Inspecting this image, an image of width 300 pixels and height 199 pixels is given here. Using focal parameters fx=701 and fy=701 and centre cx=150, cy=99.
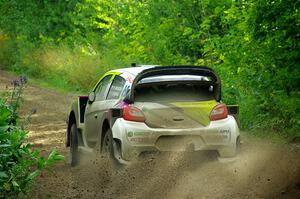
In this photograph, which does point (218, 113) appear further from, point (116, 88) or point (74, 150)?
point (74, 150)

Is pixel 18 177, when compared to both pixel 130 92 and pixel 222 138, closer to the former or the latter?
pixel 130 92

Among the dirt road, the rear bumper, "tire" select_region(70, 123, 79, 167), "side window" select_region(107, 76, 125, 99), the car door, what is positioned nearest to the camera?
the dirt road

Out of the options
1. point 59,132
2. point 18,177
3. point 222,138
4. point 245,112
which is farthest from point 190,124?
point 59,132

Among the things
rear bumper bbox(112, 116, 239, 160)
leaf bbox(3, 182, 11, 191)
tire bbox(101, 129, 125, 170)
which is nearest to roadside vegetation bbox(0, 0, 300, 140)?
rear bumper bbox(112, 116, 239, 160)

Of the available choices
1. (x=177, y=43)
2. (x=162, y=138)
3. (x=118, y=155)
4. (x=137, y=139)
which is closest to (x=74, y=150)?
(x=118, y=155)

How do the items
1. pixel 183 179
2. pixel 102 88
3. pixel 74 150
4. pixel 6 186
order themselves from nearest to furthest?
pixel 6 186 → pixel 183 179 → pixel 102 88 → pixel 74 150

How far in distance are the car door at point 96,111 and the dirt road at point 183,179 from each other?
1.20ft

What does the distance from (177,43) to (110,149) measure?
13568mm

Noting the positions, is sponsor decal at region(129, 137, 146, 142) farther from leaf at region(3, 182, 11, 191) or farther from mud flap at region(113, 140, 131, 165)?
leaf at region(3, 182, 11, 191)

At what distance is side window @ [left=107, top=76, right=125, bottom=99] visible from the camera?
998 cm

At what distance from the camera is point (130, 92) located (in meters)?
9.36

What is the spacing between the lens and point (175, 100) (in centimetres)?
938

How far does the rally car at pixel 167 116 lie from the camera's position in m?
9.19

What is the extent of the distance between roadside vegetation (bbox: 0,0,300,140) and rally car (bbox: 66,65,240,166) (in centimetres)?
415
